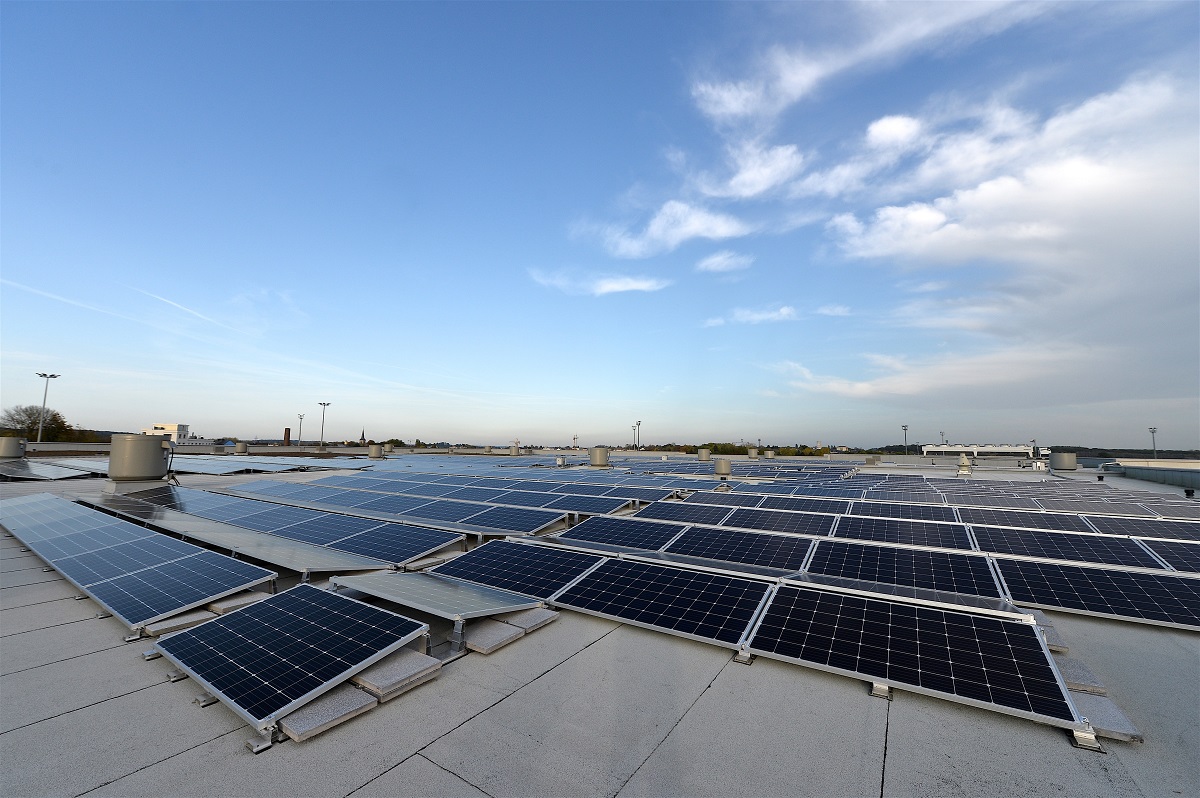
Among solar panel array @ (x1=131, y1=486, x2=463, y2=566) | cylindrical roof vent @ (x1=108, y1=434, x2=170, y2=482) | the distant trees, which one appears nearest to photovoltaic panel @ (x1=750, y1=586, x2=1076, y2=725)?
solar panel array @ (x1=131, y1=486, x2=463, y2=566)

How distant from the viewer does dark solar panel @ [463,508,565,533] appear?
15.4m

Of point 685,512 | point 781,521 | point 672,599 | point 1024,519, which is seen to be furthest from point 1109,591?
point 685,512

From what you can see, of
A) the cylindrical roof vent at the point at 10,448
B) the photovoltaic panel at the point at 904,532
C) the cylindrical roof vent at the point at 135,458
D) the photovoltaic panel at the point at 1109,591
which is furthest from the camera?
the cylindrical roof vent at the point at 10,448

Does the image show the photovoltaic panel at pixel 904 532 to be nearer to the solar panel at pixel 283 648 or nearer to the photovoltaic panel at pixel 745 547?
the photovoltaic panel at pixel 745 547

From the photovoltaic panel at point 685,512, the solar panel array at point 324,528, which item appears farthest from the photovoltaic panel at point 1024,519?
the solar panel array at point 324,528

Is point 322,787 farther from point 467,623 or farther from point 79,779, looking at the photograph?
point 467,623

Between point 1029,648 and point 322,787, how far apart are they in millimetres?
8728

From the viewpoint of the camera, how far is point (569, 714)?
20.0ft

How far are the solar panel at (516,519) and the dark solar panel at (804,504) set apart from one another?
8532mm

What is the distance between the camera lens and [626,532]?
45.7 feet

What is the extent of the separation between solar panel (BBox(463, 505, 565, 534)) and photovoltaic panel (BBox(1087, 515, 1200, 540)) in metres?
16.7

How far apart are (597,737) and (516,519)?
1093cm

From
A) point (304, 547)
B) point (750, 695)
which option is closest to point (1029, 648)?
point (750, 695)

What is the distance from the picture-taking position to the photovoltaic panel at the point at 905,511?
53.6 feet
